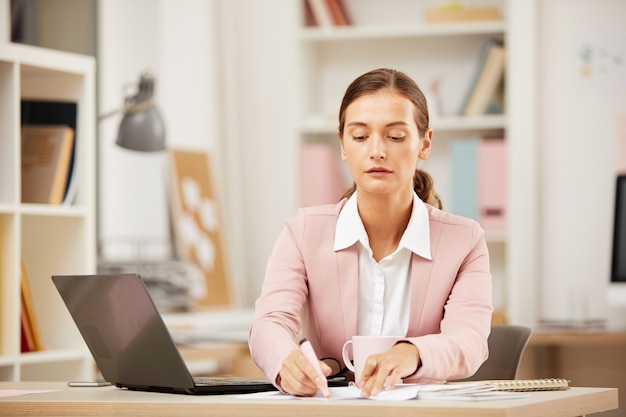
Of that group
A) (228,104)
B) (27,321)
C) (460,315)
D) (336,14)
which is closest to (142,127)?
(27,321)

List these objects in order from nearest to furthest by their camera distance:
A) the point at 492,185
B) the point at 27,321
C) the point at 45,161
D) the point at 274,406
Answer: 1. the point at 274,406
2. the point at 27,321
3. the point at 45,161
4. the point at 492,185

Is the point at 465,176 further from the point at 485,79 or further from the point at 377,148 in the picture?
the point at 377,148

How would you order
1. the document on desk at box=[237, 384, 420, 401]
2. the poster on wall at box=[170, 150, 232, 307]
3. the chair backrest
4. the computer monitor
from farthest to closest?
1. the poster on wall at box=[170, 150, 232, 307]
2. the computer monitor
3. the chair backrest
4. the document on desk at box=[237, 384, 420, 401]

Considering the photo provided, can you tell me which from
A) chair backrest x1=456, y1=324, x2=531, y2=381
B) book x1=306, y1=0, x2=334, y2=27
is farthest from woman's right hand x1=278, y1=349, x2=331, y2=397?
book x1=306, y1=0, x2=334, y2=27

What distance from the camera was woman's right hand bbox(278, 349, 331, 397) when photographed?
1565mm

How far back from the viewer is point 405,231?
1.89 metres

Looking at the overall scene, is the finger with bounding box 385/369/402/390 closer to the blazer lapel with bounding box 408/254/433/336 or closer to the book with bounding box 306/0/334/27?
the blazer lapel with bounding box 408/254/433/336

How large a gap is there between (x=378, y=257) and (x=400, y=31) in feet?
9.74

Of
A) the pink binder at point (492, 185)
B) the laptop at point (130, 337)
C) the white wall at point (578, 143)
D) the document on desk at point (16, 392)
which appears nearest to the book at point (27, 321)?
the document on desk at point (16, 392)

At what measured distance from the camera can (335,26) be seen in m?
4.88

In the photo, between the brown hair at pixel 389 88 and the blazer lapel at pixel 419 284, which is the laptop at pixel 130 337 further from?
the brown hair at pixel 389 88

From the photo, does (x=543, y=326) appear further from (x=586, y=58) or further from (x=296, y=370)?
(x=296, y=370)

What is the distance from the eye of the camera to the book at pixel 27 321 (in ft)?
9.41

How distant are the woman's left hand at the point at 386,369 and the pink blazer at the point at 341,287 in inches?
6.2
